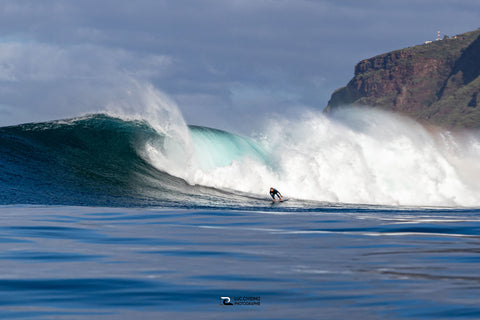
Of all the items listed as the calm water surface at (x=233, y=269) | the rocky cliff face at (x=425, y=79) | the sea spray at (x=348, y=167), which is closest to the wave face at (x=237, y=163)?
the sea spray at (x=348, y=167)

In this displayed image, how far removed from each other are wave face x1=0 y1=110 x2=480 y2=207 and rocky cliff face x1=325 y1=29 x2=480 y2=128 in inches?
5476

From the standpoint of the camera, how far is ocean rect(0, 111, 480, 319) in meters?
5.39

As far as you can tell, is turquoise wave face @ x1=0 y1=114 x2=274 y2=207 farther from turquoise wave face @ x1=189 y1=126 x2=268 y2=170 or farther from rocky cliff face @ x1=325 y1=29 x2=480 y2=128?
rocky cliff face @ x1=325 y1=29 x2=480 y2=128

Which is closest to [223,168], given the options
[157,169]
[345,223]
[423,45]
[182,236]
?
[157,169]

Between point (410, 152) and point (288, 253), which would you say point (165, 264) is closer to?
point (288, 253)

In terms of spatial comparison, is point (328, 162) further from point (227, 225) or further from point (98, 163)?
point (227, 225)

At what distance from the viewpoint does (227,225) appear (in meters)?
11.7

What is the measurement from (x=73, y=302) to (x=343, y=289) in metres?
2.28

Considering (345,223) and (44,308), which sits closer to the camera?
(44,308)

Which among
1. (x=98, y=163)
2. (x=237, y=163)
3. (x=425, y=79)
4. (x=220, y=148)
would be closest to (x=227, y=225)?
(x=98, y=163)

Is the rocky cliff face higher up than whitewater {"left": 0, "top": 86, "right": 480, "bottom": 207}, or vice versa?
the rocky cliff face

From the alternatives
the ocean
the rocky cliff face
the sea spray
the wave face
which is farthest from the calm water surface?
the rocky cliff face

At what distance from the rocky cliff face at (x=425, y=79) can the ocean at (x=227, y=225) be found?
140627mm

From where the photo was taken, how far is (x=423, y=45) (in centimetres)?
18438
